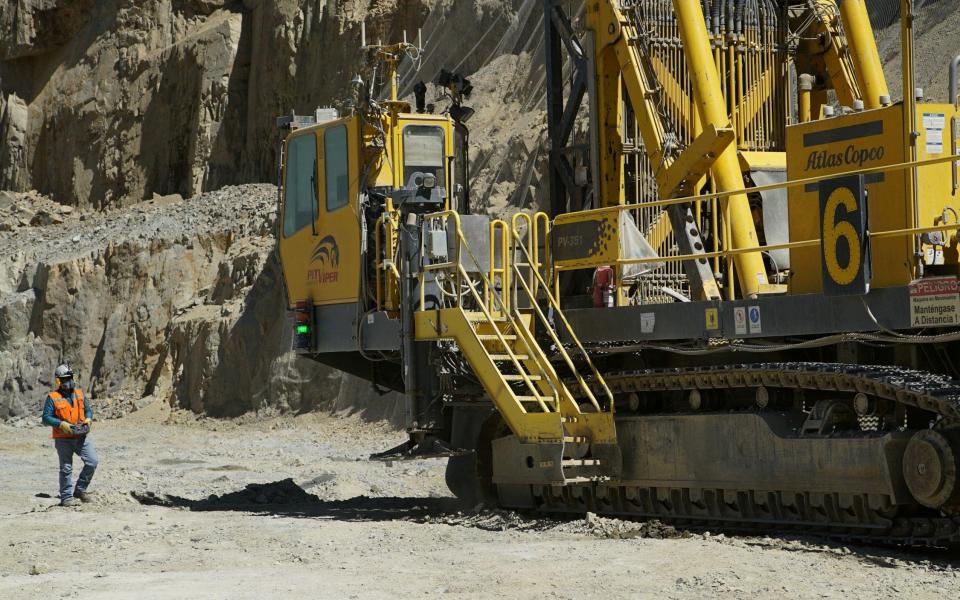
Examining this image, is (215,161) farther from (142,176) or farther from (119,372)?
(119,372)

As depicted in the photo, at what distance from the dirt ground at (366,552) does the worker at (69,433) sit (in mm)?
304

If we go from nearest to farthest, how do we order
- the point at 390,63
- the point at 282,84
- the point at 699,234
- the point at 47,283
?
the point at 699,234 → the point at 390,63 → the point at 47,283 → the point at 282,84

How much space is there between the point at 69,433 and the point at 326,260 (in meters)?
3.24

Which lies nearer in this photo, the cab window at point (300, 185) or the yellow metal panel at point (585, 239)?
the yellow metal panel at point (585, 239)

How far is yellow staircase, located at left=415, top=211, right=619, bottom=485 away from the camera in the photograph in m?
11.6

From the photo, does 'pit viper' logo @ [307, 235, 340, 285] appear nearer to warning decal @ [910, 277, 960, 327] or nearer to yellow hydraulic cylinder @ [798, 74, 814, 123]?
yellow hydraulic cylinder @ [798, 74, 814, 123]

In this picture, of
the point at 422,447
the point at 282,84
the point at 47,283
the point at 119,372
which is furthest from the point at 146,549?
the point at 282,84

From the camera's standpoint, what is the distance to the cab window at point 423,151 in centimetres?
1421

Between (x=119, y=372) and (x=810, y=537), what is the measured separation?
86.0 ft

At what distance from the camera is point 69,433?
1488 centimetres

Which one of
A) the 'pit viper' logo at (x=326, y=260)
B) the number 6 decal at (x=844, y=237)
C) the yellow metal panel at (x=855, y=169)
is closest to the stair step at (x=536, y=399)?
the yellow metal panel at (x=855, y=169)

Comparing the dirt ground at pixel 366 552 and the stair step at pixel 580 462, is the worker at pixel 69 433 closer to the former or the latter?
the dirt ground at pixel 366 552

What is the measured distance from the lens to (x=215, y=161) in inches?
1638

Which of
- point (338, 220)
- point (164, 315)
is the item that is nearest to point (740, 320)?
point (338, 220)
